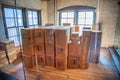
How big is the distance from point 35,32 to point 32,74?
38.0 inches

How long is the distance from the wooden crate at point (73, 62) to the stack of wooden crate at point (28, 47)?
89 cm

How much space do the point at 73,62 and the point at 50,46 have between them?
2.23 ft

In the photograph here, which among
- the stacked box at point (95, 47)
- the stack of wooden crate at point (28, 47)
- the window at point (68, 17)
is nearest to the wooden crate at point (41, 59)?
the stack of wooden crate at point (28, 47)

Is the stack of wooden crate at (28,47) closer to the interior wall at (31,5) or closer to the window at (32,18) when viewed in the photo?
the interior wall at (31,5)

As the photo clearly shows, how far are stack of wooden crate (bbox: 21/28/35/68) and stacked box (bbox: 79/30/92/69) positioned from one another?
3.88 ft

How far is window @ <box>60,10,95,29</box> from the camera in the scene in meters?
4.62

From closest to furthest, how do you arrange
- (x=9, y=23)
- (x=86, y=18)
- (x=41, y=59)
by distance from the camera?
(x=41, y=59), (x=9, y=23), (x=86, y=18)

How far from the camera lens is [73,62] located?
8.02ft

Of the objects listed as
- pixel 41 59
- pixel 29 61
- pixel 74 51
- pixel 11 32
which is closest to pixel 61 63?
pixel 74 51

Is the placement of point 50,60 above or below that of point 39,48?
below

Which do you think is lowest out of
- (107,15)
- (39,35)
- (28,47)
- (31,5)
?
(28,47)

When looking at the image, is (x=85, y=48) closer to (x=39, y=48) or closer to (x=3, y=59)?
(x=39, y=48)

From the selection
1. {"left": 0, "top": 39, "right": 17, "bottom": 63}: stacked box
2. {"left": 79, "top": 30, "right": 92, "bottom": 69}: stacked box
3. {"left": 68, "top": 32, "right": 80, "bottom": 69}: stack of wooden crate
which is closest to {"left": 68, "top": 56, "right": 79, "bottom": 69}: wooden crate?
{"left": 68, "top": 32, "right": 80, "bottom": 69}: stack of wooden crate

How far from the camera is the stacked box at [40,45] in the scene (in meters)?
2.42
